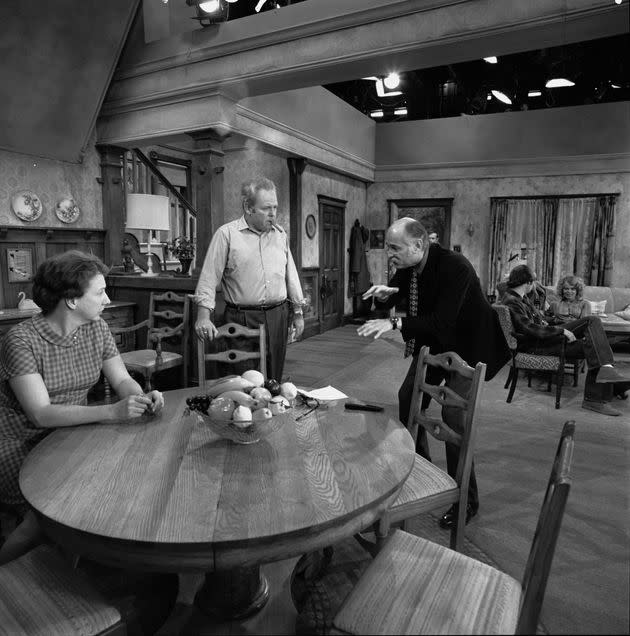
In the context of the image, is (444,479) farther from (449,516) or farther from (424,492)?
(449,516)

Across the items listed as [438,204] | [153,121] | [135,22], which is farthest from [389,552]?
[438,204]

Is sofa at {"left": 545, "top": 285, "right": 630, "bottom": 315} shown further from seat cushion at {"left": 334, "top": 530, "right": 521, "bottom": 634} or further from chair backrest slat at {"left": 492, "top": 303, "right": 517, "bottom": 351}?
seat cushion at {"left": 334, "top": 530, "right": 521, "bottom": 634}

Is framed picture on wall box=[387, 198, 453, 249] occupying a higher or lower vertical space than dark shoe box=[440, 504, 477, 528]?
higher

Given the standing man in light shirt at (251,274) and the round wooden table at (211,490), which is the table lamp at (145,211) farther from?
the round wooden table at (211,490)

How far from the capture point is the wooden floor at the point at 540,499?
1779 mm

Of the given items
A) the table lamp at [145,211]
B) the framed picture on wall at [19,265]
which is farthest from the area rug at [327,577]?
the framed picture on wall at [19,265]

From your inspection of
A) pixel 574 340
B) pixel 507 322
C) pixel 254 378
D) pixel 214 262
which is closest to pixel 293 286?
pixel 214 262

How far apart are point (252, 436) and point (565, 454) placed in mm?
819

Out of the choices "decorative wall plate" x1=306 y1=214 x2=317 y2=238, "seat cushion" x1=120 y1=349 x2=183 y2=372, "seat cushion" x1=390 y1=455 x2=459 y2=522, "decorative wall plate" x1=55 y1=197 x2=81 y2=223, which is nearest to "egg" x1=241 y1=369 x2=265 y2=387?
"seat cushion" x1=390 y1=455 x2=459 y2=522

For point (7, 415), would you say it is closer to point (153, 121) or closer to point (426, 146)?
point (153, 121)

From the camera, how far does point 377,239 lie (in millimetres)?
9578

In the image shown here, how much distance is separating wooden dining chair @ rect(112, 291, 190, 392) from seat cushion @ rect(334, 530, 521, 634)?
8.80 ft

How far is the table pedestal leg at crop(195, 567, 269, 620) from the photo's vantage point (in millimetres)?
1790

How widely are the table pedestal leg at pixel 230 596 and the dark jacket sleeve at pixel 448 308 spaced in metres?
1.26
